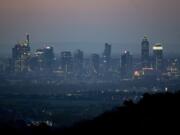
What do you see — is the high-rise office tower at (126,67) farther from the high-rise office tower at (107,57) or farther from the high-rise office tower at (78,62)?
the high-rise office tower at (78,62)

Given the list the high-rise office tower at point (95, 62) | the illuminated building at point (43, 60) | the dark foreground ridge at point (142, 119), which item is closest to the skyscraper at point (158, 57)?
the high-rise office tower at point (95, 62)

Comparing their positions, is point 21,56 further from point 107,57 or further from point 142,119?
point 142,119

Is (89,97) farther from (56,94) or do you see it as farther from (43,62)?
(43,62)

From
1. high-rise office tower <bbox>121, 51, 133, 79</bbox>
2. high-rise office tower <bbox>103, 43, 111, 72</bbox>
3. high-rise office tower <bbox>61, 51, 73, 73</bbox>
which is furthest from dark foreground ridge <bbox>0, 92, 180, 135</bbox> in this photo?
high-rise office tower <bbox>61, 51, 73, 73</bbox>

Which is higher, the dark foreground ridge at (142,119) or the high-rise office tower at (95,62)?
the high-rise office tower at (95,62)

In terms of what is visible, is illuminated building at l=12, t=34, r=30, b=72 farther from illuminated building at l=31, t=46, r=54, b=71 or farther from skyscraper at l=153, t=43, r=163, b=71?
skyscraper at l=153, t=43, r=163, b=71

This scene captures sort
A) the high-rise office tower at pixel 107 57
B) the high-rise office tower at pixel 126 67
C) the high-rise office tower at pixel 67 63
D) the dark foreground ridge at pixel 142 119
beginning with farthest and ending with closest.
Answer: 1. the high-rise office tower at pixel 67 63
2. the high-rise office tower at pixel 107 57
3. the high-rise office tower at pixel 126 67
4. the dark foreground ridge at pixel 142 119
